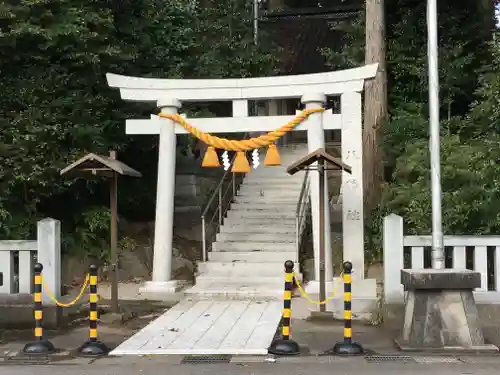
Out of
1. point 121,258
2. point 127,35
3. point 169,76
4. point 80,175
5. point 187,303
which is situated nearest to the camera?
point 80,175

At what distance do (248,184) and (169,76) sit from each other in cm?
404

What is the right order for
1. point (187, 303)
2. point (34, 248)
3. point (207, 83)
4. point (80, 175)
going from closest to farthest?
point (34, 248) → point (80, 175) → point (187, 303) → point (207, 83)

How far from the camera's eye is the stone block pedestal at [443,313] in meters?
7.90

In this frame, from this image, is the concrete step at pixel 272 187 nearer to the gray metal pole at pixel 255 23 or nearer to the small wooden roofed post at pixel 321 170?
the small wooden roofed post at pixel 321 170

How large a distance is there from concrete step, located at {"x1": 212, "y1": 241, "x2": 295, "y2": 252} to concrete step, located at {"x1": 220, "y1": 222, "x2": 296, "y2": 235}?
0.56 m

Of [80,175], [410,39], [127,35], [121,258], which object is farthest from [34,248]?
[410,39]

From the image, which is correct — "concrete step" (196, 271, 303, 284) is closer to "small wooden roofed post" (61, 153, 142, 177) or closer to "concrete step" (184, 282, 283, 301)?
"concrete step" (184, 282, 283, 301)

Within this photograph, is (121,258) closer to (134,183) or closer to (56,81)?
(134,183)

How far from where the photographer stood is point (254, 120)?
13.1 metres

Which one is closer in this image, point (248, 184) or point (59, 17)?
point (59, 17)

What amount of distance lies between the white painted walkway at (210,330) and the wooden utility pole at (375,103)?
6075mm

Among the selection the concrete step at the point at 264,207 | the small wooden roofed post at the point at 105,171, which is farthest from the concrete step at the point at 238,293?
the concrete step at the point at 264,207

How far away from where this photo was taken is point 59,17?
13.8 metres

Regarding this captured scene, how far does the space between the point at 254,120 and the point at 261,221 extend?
3686 mm
